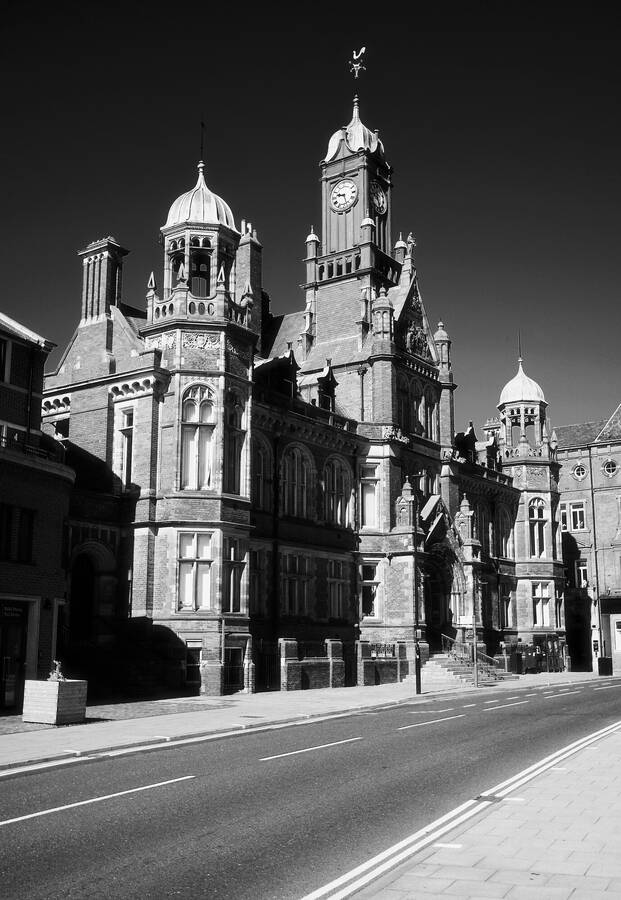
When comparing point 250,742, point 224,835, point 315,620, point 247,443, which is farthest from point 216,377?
point 224,835

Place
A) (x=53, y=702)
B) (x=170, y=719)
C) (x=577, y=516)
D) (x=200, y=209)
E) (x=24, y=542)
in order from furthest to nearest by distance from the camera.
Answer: (x=577, y=516), (x=200, y=209), (x=24, y=542), (x=170, y=719), (x=53, y=702)

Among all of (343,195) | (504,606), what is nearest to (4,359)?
(343,195)

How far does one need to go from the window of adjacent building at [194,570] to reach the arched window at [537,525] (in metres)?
33.8

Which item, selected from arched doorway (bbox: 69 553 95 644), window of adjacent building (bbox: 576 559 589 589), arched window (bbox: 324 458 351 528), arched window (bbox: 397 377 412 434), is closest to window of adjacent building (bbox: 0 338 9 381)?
arched doorway (bbox: 69 553 95 644)

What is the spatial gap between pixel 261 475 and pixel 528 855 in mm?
31787

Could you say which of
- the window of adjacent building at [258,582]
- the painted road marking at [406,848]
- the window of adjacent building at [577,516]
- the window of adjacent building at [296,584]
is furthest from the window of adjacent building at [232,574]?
the window of adjacent building at [577,516]

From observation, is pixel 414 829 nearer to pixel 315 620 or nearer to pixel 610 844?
pixel 610 844

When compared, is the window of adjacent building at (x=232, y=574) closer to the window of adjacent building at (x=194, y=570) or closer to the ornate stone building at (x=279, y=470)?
the ornate stone building at (x=279, y=470)

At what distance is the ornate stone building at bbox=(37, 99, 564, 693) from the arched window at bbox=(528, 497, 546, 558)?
43.7 inches

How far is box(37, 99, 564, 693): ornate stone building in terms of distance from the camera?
34562mm

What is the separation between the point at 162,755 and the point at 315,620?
2529 cm

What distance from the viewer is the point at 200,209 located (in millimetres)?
38281

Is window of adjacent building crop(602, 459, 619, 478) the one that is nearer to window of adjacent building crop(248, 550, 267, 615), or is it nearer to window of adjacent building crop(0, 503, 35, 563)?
window of adjacent building crop(248, 550, 267, 615)

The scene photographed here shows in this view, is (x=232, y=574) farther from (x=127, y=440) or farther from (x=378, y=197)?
(x=378, y=197)
